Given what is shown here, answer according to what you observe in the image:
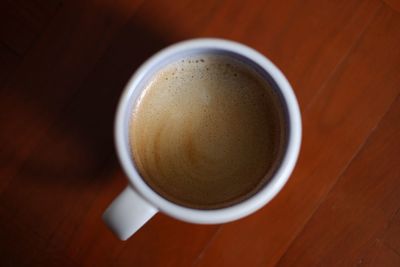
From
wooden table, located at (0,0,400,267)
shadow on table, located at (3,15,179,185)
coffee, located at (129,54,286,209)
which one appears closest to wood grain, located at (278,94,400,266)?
wooden table, located at (0,0,400,267)

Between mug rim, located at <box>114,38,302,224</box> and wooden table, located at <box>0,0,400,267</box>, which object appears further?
wooden table, located at <box>0,0,400,267</box>

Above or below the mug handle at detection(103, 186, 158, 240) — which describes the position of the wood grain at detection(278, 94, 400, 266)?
above

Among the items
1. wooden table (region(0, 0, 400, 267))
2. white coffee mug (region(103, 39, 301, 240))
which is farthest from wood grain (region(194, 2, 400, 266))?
white coffee mug (region(103, 39, 301, 240))

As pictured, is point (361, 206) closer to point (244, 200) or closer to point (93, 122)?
point (244, 200)

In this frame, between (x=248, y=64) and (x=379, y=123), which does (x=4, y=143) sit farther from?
(x=379, y=123)

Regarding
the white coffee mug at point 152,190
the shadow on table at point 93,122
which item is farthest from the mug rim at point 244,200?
the shadow on table at point 93,122

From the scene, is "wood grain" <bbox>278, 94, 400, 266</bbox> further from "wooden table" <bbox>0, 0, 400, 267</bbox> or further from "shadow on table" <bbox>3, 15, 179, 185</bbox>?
"shadow on table" <bbox>3, 15, 179, 185</bbox>

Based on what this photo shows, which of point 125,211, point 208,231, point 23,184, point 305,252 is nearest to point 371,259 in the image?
point 305,252
